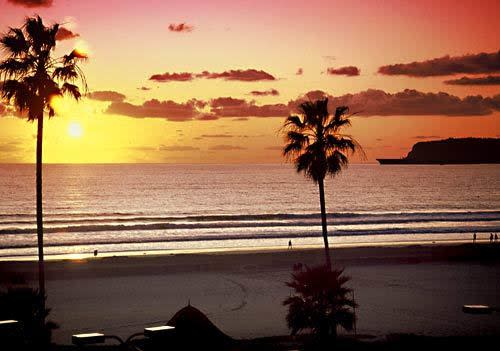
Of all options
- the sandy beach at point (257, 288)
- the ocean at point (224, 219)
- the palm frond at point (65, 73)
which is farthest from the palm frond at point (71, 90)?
the ocean at point (224, 219)

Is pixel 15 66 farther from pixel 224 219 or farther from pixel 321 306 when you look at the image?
pixel 224 219

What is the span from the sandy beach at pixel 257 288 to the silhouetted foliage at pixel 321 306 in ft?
16.6

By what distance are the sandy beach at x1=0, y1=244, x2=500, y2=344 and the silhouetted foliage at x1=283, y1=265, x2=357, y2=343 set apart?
506 cm

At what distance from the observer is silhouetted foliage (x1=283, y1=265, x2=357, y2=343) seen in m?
23.8

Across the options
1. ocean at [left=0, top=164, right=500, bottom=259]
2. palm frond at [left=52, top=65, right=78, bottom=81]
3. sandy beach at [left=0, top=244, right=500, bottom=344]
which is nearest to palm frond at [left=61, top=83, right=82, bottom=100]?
palm frond at [left=52, top=65, right=78, bottom=81]

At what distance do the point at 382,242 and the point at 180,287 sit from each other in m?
33.3

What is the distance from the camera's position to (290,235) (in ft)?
252

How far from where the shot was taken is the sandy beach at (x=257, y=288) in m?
31.0

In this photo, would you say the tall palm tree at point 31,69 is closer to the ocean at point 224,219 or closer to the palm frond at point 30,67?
the palm frond at point 30,67

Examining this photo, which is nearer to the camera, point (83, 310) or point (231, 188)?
point (83, 310)

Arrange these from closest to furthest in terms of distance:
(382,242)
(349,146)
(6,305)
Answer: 1. (6,305)
2. (349,146)
3. (382,242)

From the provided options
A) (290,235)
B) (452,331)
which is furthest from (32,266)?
(290,235)

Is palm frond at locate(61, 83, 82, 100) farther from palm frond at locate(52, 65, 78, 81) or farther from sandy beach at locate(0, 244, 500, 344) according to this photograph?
sandy beach at locate(0, 244, 500, 344)

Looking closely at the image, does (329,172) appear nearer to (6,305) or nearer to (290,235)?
(6,305)
